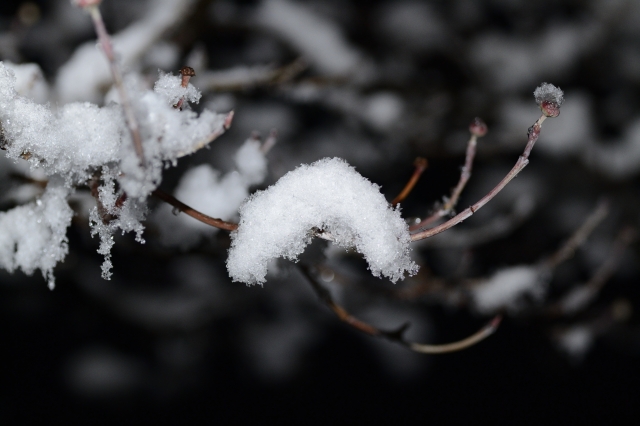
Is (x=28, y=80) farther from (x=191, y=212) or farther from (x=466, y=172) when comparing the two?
(x=466, y=172)

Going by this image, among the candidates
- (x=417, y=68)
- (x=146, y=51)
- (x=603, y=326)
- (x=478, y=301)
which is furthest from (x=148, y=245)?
(x=417, y=68)

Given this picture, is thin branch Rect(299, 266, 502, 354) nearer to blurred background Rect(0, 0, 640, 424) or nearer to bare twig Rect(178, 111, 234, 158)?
bare twig Rect(178, 111, 234, 158)

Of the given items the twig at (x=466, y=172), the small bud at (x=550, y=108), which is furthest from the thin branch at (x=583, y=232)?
the small bud at (x=550, y=108)

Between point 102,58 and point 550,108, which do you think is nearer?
point 550,108

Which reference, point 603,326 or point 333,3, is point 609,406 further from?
point 333,3

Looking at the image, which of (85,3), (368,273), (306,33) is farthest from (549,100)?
(368,273)

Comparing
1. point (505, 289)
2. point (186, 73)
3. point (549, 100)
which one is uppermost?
point (505, 289)

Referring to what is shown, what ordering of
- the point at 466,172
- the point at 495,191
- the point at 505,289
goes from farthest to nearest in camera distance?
1. the point at 505,289
2. the point at 466,172
3. the point at 495,191

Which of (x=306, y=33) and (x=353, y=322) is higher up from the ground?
(x=306, y=33)
